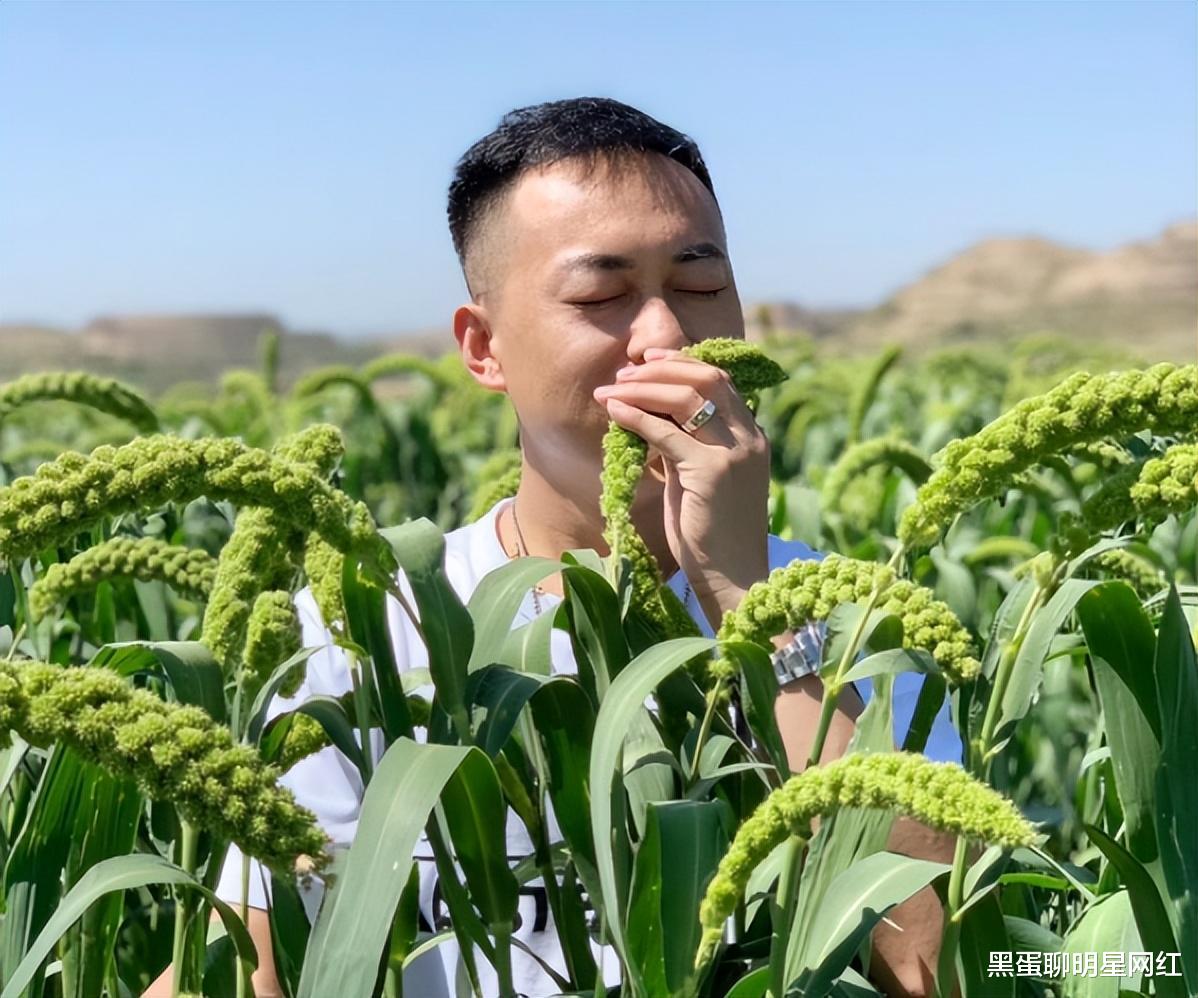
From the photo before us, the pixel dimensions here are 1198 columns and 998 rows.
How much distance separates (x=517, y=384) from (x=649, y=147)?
38cm

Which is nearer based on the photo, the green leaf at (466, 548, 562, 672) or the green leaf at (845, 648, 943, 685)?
the green leaf at (845, 648, 943, 685)

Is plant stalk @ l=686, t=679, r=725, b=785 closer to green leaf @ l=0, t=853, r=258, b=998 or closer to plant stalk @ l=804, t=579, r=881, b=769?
plant stalk @ l=804, t=579, r=881, b=769

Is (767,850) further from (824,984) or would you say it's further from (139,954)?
(139,954)

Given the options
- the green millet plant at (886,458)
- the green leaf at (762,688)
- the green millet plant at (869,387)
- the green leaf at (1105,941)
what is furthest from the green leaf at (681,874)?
the green millet plant at (869,387)

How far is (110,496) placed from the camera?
128cm

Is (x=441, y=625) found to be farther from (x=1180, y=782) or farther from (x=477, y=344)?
(x=477, y=344)

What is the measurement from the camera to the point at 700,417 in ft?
5.80

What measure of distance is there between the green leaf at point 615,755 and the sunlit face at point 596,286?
0.75 meters

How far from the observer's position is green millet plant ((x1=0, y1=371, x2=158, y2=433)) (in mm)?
2668

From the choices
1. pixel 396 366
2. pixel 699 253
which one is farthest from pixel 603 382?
pixel 396 366

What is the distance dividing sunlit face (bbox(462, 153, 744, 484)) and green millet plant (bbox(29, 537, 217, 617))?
506 mm

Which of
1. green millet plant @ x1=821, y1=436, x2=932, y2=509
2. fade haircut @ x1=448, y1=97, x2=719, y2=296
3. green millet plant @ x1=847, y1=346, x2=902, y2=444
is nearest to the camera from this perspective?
fade haircut @ x1=448, y1=97, x2=719, y2=296

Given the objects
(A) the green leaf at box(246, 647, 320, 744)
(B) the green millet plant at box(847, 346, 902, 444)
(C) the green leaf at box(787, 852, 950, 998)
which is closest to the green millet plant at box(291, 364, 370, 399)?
(B) the green millet plant at box(847, 346, 902, 444)

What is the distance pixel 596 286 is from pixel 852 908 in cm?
102
